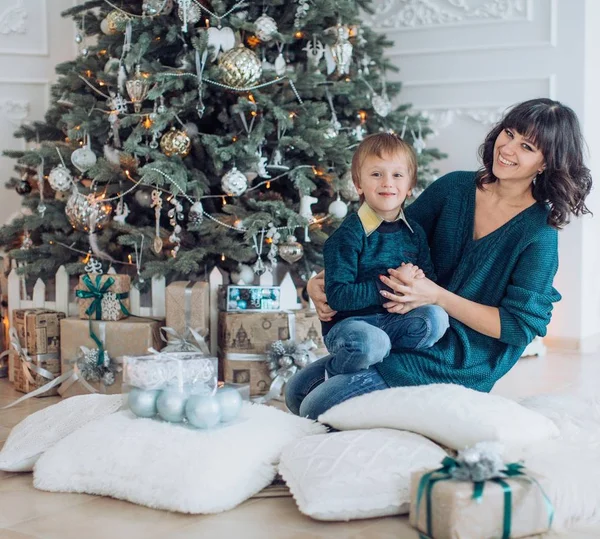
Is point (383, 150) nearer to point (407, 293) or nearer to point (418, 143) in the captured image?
point (407, 293)

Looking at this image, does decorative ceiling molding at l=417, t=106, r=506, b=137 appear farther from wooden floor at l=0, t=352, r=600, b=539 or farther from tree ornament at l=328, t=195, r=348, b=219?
wooden floor at l=0, t=352, r=600, b=539

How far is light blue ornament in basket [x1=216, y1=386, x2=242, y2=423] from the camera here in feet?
7.45

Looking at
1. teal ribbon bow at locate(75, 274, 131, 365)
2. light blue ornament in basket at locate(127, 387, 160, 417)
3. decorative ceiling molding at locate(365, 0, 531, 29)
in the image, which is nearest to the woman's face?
light blue ornament in basket at locate(127, 387, 160, 417)

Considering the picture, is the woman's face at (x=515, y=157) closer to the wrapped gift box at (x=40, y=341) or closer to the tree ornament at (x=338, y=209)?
the tree ornament at (x=338, y=209)

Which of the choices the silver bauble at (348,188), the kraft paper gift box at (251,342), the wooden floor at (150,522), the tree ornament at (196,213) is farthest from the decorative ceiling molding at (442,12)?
the wooden floor at (150,522)

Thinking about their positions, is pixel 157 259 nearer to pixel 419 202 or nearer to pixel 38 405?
pixel 38 405

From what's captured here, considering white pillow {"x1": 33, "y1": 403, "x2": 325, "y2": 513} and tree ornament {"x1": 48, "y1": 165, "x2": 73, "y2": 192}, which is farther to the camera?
tree ornament {"x1": 48, "y1": 165, "x2": 73, "y2": 192}

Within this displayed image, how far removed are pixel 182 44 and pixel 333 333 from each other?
1682 mm

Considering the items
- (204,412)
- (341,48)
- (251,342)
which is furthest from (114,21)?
(204,412)

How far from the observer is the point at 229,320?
3.21 metres

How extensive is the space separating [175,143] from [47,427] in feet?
4.12

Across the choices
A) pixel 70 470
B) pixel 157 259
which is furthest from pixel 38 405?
pixel 70 470

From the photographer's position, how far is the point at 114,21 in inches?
133

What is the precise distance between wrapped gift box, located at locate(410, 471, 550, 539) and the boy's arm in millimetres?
571
